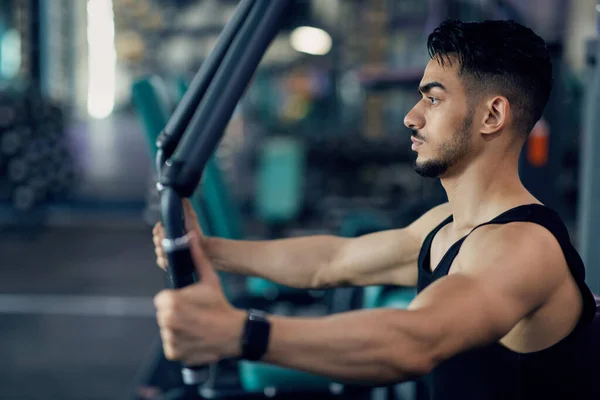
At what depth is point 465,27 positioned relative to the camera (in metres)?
0.98

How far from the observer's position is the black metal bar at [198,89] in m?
0.75

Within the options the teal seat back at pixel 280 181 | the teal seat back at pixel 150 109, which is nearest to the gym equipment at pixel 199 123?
the teal seat back at pixel 150 109

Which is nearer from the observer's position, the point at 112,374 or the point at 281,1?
the point at 281,1

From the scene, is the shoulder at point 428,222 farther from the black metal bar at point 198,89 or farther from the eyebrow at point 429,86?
the black metal bar at point 198,89

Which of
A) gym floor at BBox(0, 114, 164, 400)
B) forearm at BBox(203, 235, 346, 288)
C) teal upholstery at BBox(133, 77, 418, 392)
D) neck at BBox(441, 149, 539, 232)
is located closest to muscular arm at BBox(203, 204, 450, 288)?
forearm at BBox(203, 235, 346, 288)

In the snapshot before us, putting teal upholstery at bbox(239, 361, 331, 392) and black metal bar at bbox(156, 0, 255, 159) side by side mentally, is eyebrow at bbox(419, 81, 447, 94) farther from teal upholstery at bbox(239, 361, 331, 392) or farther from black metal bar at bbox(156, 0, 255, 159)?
teal upholstery at bbox(239, 361, 331, 392)

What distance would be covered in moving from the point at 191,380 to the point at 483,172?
20.7 inches

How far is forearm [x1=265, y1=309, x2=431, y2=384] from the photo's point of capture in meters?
0.73

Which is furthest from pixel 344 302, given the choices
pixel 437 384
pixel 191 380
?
pixel 191 380

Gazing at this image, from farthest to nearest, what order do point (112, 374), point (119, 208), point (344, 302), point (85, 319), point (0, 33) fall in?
point (0, 33) < point (119, 208) < point (85, 319) < point (112, 374) < point (344, 302)

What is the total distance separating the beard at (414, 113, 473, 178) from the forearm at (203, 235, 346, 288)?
1.05 ft

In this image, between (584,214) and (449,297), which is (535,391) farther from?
(584,214)

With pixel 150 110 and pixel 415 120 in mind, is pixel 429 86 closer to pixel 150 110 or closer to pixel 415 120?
pixel 415 120

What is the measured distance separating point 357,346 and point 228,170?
7948 millimetres
